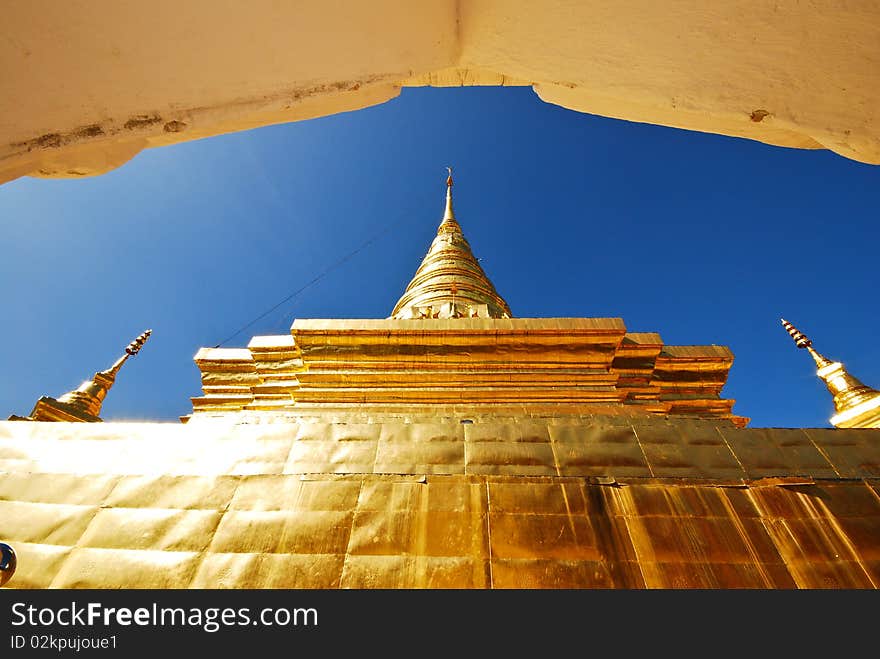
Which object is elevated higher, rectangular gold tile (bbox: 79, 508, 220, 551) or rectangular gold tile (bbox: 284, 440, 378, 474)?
rectangular gold tile (bbox: 284, 440, 378, 474)

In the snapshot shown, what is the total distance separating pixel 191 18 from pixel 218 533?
2490 mm

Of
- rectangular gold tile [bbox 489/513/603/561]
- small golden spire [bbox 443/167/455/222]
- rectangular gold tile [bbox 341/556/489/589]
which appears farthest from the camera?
small golden spire [bbox 443/167/455/222]

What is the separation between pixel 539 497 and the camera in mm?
2643

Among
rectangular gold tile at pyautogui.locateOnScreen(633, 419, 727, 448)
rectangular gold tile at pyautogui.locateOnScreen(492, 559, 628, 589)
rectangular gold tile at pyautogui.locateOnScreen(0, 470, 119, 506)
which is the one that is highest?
rectangular gold tile at pyautogui.locateOnScreen(633, 419, 727, 448)

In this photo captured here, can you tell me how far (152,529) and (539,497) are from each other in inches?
90.3

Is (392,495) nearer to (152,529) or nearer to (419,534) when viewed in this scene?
(419,534)

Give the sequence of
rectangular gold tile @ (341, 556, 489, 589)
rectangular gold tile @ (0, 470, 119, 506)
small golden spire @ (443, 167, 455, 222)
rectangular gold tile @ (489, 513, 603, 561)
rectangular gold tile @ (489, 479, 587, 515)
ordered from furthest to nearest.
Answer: small golden spire @ (443, 167, 455, 222) → rectangular gold tile @ (0, 470, 119, 506) → rectangular gold tile @ (489, 479, 587, 515) → rectangular gold tile @ (489, 513, 603, 561) → rectangular gold tile @ (341, 556, 489, 589)

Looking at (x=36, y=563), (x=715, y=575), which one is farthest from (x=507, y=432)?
(x=36, y=563)

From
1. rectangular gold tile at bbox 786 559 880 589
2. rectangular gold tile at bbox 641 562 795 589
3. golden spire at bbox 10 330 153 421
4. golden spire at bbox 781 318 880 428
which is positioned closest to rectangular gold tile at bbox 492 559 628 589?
rectangular gold tile at bbox 641 562 795 589

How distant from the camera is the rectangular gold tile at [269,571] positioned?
2303 mm

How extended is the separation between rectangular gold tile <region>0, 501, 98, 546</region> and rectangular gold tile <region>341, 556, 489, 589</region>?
5.39 ft

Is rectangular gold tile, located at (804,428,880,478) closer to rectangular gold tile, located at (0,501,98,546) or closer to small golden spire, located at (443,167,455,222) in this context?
rectangular gold tile, located at (0,501,98,546)

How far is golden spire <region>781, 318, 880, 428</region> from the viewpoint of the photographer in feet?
29.9

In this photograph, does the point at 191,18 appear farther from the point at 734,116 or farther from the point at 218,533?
the point at 218,533
